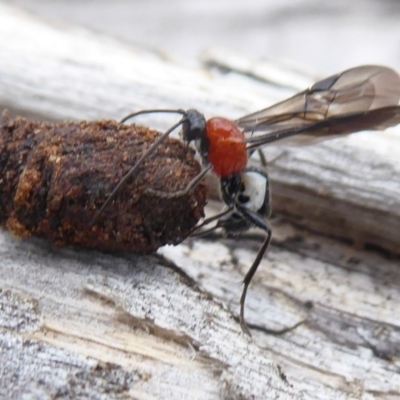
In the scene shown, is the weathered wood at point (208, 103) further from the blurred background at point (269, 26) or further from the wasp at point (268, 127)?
the blurred background at point (269, 26)

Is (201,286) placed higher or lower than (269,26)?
lower

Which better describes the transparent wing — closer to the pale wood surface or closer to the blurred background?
the pale wood surface

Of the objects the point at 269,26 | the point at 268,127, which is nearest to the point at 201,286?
the point at 268,127

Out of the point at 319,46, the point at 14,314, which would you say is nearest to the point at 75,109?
the point at 14,314

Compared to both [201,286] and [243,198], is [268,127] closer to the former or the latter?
[243,198]

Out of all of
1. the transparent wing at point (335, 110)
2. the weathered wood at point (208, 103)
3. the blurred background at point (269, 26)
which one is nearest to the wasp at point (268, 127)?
the transparent wing at point (335, 110)
